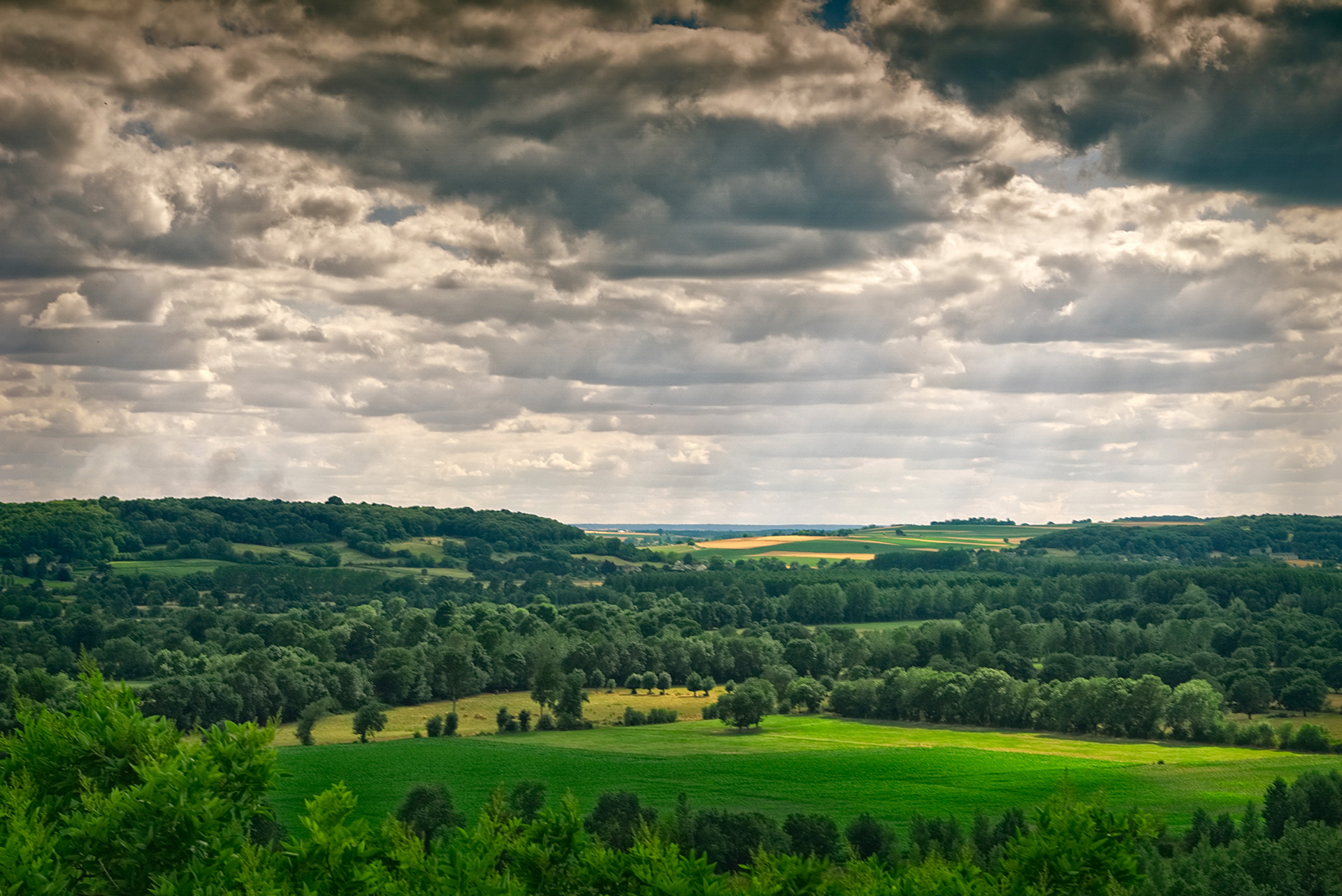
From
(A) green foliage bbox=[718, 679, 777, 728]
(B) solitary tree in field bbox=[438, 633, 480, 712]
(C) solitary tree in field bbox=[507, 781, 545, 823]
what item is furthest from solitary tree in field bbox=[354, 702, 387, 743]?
(C) solitary tree in field bbox=[507, 781, 545, 823]

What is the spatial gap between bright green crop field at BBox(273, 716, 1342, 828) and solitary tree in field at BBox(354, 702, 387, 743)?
506cm

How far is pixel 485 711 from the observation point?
145 metres

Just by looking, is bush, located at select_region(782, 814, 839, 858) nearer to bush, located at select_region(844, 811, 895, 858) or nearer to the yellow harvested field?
bush, located at select_region(844, 811, 895, 858)

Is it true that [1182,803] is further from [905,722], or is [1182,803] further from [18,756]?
[18,756]

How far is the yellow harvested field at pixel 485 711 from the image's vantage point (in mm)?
129875

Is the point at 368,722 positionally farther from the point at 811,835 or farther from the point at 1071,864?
the point at 1071,864

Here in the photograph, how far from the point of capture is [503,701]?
15112 centimetres

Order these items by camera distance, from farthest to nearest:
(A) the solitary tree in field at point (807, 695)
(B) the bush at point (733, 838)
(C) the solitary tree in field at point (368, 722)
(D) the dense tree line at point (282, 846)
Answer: (A) the solitary tree in field at point (807, 695), (C) the solitary tree in field at point (368, 722), (B) the bush at point (733, 838), (D) the dense tree line at point (282, 846)

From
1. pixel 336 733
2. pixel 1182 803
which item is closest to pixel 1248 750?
pixel 1182 803

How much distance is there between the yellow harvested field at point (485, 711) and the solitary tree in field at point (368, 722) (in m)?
0.99

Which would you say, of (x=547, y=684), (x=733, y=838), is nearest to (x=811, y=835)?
(x=733, y=838)

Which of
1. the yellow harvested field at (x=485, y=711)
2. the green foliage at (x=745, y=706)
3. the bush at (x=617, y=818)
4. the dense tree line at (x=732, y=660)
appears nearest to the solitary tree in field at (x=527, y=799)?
the bush at (x=617, y=818)

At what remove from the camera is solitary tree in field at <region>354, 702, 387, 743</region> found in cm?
12686

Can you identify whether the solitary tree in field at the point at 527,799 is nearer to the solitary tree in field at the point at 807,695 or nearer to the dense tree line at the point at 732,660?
the dense tree line at the point at 732,660
